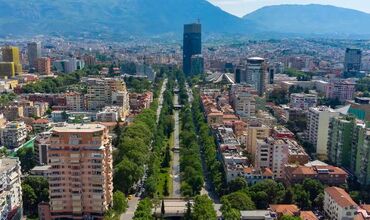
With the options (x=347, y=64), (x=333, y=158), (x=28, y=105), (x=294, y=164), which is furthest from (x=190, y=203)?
(x=347, y=64)

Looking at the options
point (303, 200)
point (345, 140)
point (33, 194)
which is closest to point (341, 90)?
point (345, 140)

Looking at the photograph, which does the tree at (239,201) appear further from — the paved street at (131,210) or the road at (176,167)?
the paved street at (131,210)

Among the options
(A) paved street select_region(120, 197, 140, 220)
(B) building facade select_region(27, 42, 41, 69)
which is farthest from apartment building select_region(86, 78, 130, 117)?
(B) building facade select_region(27, 42, 41, 69)

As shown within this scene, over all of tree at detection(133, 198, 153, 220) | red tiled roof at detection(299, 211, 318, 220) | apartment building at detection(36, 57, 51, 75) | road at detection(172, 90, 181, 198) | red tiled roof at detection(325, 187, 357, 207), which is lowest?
road at detection(172, 90, 181, 198)

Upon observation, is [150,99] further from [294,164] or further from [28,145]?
[294,164]

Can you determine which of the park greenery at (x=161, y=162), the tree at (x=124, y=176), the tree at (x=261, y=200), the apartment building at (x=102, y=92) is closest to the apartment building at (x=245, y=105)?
the park greenery at (x=161, y=162)

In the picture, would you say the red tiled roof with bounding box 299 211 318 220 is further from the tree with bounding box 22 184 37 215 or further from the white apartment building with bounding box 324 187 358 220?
the tree with bounding box 22 184 37 215

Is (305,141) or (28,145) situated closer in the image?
(28,145)
